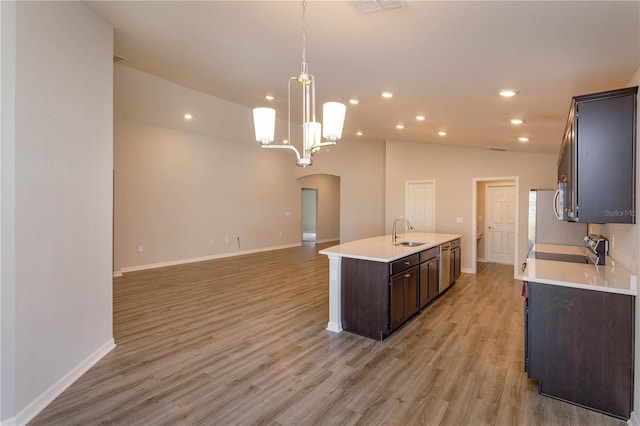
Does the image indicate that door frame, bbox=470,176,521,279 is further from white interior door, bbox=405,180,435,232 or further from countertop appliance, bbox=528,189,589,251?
countertop appliance, bbox=528,189,589,251

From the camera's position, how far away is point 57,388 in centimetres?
242

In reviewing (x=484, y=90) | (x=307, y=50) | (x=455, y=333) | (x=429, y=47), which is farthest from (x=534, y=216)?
(x=307, y=50)

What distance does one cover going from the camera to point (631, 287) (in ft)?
7.14

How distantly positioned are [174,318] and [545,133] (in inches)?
209

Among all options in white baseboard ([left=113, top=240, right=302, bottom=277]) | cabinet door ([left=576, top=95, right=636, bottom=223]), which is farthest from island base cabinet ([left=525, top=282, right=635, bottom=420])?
white baseboard ([left=113, top=240, right=302, bottom=277])

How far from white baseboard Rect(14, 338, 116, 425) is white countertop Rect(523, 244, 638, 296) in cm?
359

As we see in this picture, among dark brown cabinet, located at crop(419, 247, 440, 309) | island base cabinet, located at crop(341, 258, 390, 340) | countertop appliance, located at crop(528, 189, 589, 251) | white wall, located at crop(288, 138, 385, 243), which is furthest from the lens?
white wall, located at crop(288, 138, 385, 243)

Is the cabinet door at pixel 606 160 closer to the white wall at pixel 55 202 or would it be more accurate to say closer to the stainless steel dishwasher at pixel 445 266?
the stainless steel dishwasher at pixel 445 266

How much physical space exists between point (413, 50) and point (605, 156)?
1.48 m

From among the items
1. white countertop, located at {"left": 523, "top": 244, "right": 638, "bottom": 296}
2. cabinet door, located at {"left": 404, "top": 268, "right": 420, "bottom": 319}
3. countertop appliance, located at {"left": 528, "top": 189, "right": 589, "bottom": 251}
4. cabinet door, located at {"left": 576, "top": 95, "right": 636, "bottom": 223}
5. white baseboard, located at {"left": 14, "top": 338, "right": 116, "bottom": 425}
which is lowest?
white baseboard, located at {"left": 14, "top": 338, "right": 116, "bottom": 425}

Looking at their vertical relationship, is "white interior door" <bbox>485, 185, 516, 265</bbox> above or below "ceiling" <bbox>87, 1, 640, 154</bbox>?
below

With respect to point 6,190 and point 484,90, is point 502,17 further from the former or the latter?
point 6,190

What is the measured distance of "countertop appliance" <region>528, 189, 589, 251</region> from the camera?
5.12 metres

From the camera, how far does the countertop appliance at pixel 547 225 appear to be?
512 cm
